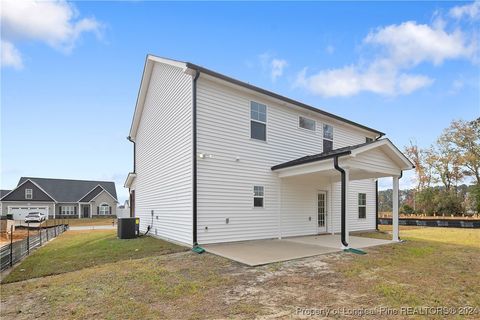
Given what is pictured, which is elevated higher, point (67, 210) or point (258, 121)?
point (258, 121)

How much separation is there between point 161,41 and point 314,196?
33.2 feet

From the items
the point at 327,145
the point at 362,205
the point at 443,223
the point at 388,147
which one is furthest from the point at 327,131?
the point at 443,223

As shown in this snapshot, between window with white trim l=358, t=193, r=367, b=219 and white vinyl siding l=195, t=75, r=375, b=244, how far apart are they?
365 centimetres

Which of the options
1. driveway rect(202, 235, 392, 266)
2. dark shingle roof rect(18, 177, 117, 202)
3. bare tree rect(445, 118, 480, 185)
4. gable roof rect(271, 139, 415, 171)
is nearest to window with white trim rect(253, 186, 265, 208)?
gable roof rect(271, 139, 415, 171)

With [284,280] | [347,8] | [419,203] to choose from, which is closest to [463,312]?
[284,280]

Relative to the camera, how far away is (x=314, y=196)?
13266mm

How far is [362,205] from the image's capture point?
15.6 meters

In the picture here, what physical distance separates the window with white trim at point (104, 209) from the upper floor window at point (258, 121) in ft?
138

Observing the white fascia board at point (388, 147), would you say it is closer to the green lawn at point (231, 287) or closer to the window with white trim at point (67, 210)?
the green lawn at point (231, 287)

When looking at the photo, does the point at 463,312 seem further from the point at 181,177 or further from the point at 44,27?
the point at 44,27

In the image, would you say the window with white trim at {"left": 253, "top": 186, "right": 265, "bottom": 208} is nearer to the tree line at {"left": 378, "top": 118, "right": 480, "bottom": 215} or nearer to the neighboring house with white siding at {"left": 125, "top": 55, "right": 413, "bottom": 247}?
the neighboring house with white siding at {"left": 125, "top": 55, "right": 413, "bottom": 247}

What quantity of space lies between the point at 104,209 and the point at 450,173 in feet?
153

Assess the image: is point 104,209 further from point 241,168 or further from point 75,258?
point 241,168

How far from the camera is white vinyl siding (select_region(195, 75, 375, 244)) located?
1002 cm
